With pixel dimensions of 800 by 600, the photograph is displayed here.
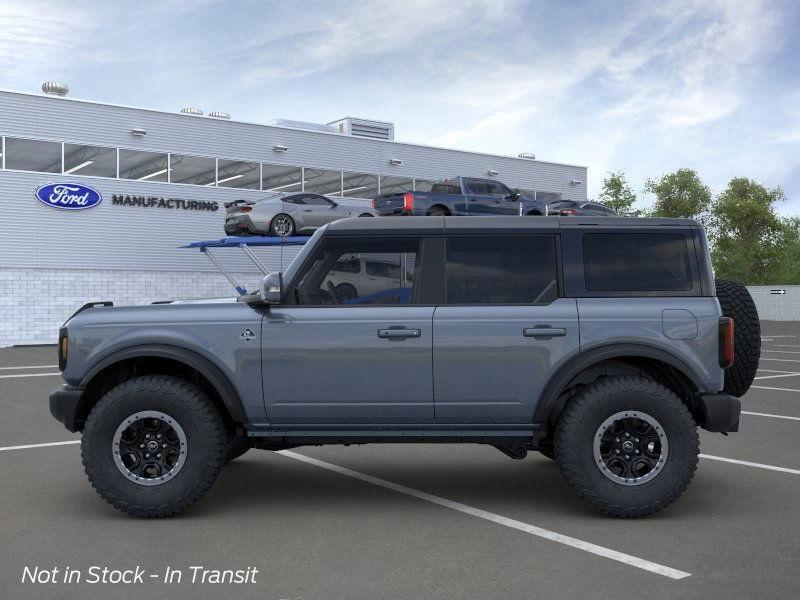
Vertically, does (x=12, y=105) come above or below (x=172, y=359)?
above

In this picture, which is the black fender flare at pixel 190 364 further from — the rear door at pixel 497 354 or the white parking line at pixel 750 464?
the white parking line at pixel 750 464

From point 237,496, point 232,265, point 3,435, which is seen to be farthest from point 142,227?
point 237,496

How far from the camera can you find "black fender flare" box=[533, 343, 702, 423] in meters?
5.82

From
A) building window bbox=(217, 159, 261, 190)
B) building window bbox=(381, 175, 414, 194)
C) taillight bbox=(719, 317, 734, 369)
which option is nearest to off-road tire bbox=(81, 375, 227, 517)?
taillight bbox=(719, 317, 734, 369)

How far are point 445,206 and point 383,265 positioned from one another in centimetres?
1599

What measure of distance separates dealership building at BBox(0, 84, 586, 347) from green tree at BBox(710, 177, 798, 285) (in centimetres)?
4564

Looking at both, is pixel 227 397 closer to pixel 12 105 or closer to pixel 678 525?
pixel 678 525

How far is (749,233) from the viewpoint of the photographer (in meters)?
73.8

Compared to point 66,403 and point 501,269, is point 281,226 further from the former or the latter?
point 501,269

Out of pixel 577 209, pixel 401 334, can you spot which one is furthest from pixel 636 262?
pixel 577 209

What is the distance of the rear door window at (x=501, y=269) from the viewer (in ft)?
19.6

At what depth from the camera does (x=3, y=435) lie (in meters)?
9.47

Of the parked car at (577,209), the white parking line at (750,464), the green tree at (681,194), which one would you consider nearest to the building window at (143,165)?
the parked car at (577,209)

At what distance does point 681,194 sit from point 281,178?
50707mm
